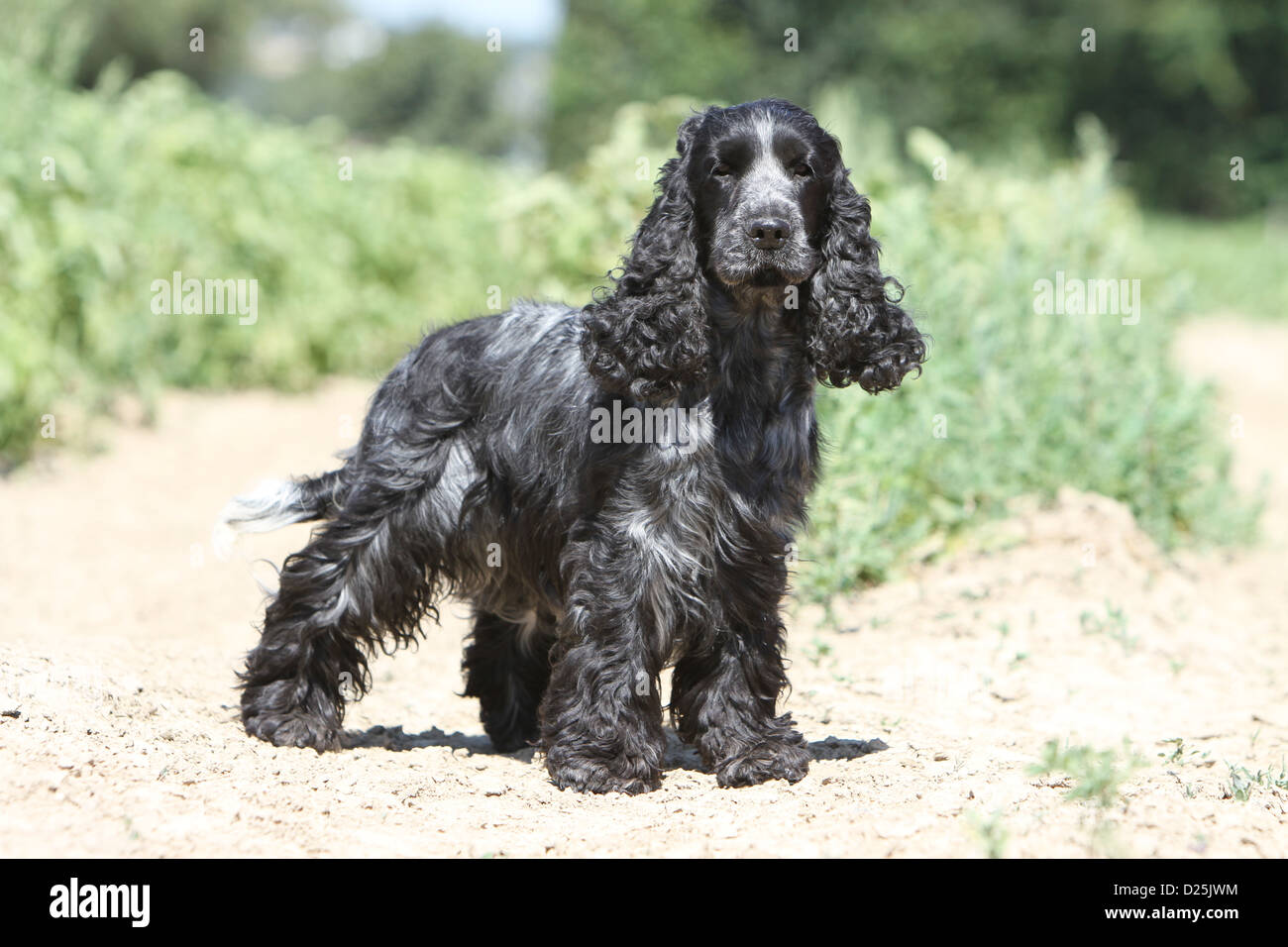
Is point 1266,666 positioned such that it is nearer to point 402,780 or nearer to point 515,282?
point 402,780

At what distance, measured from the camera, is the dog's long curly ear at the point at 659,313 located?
429 cm

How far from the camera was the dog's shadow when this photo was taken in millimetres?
4938

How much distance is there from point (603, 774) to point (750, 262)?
5.28ft

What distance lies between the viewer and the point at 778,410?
4.46 m

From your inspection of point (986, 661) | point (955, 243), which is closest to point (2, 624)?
point (986, 661)

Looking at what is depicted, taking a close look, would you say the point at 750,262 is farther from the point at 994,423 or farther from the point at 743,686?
the point at 994,423

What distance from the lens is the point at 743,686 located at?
4.62 metres

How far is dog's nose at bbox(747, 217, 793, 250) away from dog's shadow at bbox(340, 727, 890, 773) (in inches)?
64.7

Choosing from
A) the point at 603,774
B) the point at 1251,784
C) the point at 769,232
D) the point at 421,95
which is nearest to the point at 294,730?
the point at 603,774

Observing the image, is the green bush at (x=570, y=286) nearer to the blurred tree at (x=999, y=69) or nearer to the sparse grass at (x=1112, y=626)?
the sparse grass at (x=1112, y=626)

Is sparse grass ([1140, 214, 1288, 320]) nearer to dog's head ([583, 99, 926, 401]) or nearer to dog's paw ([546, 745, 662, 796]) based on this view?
dog's head ([583, 99, 926, 401])

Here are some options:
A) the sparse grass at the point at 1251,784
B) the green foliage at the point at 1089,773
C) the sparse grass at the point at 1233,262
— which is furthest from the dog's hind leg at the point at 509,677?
the sparse grass at the point at 1233,262

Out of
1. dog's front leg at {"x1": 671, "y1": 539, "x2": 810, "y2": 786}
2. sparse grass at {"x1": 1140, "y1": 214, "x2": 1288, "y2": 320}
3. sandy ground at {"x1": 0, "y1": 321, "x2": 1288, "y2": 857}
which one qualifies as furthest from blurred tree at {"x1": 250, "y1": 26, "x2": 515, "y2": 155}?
dog's front leg at {"x1": 671, "y1": 539, "x2": 810, "y2": 786}
